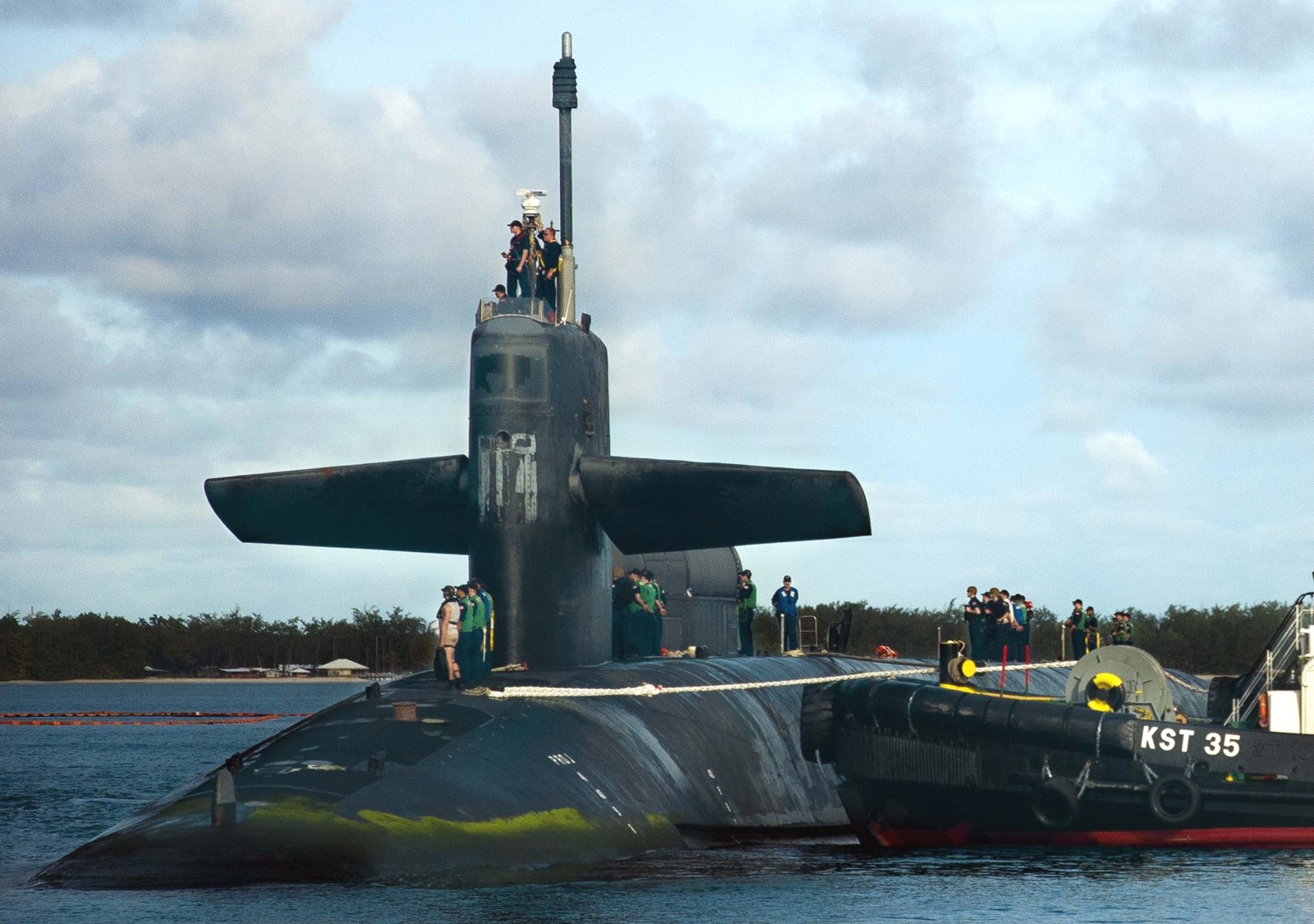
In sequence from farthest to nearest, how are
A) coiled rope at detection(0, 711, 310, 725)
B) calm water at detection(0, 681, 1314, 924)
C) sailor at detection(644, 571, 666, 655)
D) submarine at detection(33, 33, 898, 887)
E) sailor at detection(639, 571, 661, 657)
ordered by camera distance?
1. coiled rope at detection(0, 711, 310, 725)
2. sailor at detection(644, 571, 666, 655)
3. sailor at detection(639, 571, 661, 657)
4. submarine at detection(33, 33, 898, 887)
5. calm water at detection(0, 681, 1314, 924)

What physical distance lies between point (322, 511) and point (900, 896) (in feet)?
23.2

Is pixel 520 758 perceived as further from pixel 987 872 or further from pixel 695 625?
pixel 695 625

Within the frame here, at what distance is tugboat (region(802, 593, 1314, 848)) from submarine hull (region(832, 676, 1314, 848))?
12 millimetres

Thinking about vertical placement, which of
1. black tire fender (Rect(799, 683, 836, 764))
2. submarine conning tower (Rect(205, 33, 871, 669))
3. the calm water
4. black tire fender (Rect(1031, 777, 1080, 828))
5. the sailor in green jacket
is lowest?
the calm water

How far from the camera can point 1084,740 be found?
65.0 ft

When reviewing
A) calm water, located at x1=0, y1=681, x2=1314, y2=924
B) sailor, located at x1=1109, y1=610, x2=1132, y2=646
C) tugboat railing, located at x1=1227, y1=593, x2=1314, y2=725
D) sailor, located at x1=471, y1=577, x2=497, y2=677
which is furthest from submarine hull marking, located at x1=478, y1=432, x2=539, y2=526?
sailor, located at x1=1109, y1=610, x2=1132, y2=646

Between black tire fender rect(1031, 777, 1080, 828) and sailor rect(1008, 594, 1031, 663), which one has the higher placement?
sailor rect(1008, 594, 1031, 663)

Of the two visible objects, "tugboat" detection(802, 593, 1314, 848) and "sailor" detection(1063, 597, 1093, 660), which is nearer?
"tugboat" detection(802, 593, 1314, 848)

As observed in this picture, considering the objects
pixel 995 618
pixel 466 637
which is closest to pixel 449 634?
pixel 466 637

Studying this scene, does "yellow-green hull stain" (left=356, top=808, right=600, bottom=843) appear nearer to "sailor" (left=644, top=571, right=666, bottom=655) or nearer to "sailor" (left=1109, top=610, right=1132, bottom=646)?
"sailor" (left=644, top=571, right=666, bottom=655)

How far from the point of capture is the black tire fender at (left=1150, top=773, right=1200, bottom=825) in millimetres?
19703

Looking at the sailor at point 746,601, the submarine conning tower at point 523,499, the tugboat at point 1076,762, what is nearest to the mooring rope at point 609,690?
the submarine conning tower at point 523,499

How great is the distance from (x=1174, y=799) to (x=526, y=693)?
23.1ft

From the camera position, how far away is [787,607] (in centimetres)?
3031
